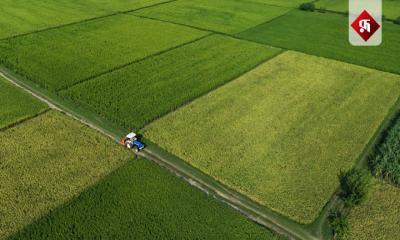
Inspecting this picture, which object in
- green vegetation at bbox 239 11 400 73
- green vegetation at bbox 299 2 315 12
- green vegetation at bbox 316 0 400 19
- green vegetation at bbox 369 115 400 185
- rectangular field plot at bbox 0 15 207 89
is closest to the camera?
green vegetation at bbox 369 115 400 185

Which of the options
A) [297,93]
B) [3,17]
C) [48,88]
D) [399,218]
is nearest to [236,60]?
[297,93]

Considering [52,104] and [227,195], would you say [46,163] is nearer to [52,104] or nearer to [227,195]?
[52,104]

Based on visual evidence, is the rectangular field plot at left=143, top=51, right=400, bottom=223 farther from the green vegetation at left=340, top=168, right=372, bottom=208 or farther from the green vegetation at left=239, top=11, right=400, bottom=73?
the green vegetation at left=239, top=11, right=400, bottom=73

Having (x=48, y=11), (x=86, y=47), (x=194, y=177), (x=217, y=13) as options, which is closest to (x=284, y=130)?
(x=194, y=177)

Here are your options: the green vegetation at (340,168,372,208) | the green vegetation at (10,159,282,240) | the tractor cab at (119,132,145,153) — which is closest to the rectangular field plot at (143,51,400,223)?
the green vegetation at (340,168,372,208)

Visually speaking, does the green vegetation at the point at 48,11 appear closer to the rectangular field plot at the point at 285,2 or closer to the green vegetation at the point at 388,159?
the rectangular field plot at the point at 285,2

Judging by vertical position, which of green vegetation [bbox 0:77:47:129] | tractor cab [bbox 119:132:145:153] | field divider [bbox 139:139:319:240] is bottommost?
field divider [bbox 139:139:319:240]

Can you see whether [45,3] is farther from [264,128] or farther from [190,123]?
[264,128]
